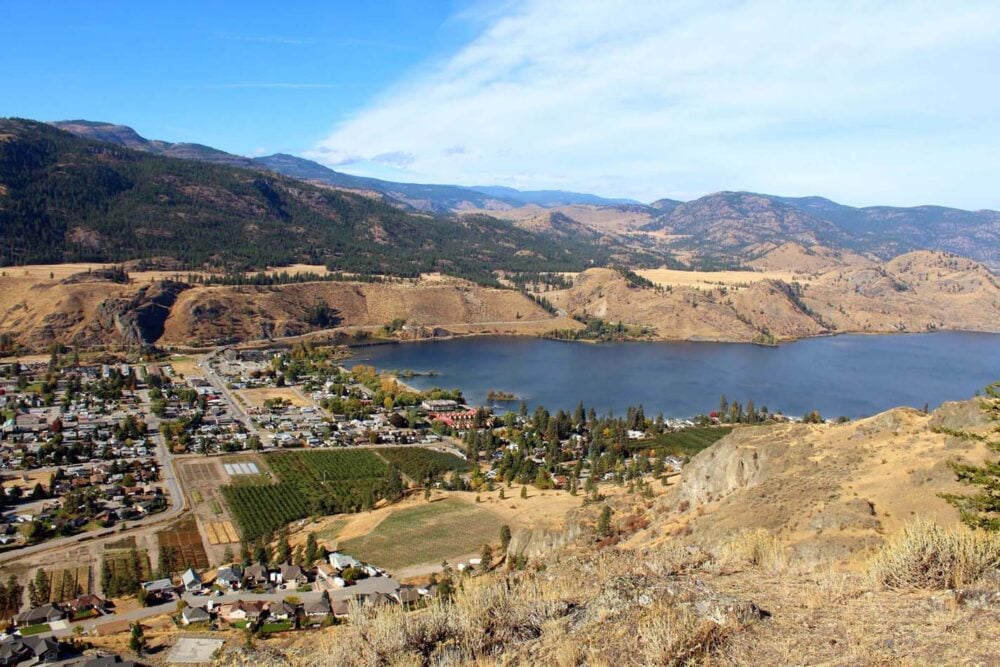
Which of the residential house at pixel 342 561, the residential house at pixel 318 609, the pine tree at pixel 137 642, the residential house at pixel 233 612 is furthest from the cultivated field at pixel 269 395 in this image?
the pine tree at pixel 137 642

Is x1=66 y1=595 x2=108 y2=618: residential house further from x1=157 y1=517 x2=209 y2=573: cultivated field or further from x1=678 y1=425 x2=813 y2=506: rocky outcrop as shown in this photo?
x1=678 y1=425 x2=813 y2=506: rocky outcrop

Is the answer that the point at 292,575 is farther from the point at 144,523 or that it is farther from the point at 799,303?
the point at 799,303

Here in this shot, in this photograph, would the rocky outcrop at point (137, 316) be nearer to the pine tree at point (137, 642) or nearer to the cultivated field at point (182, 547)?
the cultivated field at point (182, 547)

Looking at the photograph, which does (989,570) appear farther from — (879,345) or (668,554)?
(879,345)

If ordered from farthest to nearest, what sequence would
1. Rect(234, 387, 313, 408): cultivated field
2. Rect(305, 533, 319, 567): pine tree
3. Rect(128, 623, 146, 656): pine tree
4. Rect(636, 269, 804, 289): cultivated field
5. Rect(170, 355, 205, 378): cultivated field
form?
Rect(636, 269, 804, 289): cultivated field → Rect(170, 355, 205, 378): cultivated field → Rect(234, 387, 313, 408): cultivated field → Rect(305, 533, 319, 567): pine tree → Rect(128, 623, 146, 656): pine tree

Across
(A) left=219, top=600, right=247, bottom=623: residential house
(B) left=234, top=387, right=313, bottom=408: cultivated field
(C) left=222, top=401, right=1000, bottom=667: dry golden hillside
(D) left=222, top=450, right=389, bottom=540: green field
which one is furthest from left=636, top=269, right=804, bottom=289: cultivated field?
(C) left=222, top=401, right=1000, bottom=667: dry golden hillside

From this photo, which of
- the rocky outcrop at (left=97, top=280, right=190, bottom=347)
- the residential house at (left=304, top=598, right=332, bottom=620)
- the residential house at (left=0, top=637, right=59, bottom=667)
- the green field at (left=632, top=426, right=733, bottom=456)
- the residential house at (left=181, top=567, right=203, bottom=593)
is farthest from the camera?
the rocky outcrop at (left=97, top=280, right=190, bottom=347)

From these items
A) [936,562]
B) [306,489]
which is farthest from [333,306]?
[936,562]
